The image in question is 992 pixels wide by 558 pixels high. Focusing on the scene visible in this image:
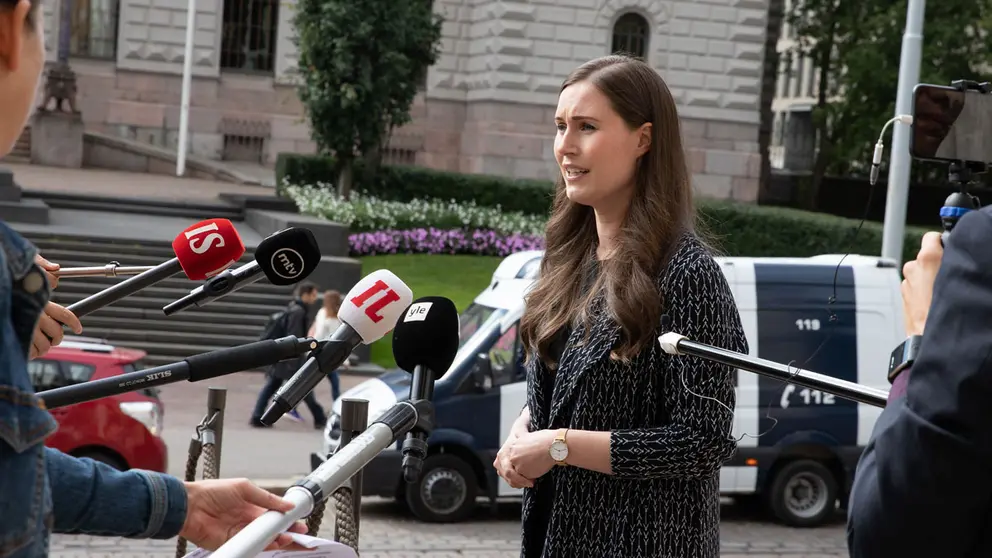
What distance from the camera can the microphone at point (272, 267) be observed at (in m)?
2.96

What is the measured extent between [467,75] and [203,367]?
125 ft

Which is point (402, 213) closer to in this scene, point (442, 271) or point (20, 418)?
point (442, 271)

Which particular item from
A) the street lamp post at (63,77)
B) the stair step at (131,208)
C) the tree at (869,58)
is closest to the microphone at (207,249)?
the stair step at (131,208)

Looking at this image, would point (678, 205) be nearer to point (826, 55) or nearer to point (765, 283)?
point (765, 283)

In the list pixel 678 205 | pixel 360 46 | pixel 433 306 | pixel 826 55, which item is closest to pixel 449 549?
pixel 678 205

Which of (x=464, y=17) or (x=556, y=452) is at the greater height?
(x=464, y=17)

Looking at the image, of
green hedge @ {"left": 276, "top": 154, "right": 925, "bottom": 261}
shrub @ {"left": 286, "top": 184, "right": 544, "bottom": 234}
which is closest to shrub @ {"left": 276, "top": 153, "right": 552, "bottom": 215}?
green hedge @ {"left": 276, "top": 154, "right": 925, "bottom": 261}

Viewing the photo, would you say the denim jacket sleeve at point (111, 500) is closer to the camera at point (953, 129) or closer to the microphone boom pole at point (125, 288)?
the microphone boom pole at point (125, 288)

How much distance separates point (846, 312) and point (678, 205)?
9.69 m

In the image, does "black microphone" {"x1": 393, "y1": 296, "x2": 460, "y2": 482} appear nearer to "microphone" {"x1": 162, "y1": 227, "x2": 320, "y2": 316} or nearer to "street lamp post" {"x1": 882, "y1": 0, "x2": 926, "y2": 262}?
"microphone" {"x1": 162, "y1": 227, "x2": 320, "y2": 316}

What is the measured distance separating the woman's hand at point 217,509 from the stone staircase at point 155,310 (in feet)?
56.6

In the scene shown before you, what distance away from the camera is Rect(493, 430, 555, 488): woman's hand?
3.21 meters

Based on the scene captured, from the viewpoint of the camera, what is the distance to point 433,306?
264cm

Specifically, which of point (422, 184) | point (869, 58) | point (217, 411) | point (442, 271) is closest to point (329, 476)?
point (217, 411)
